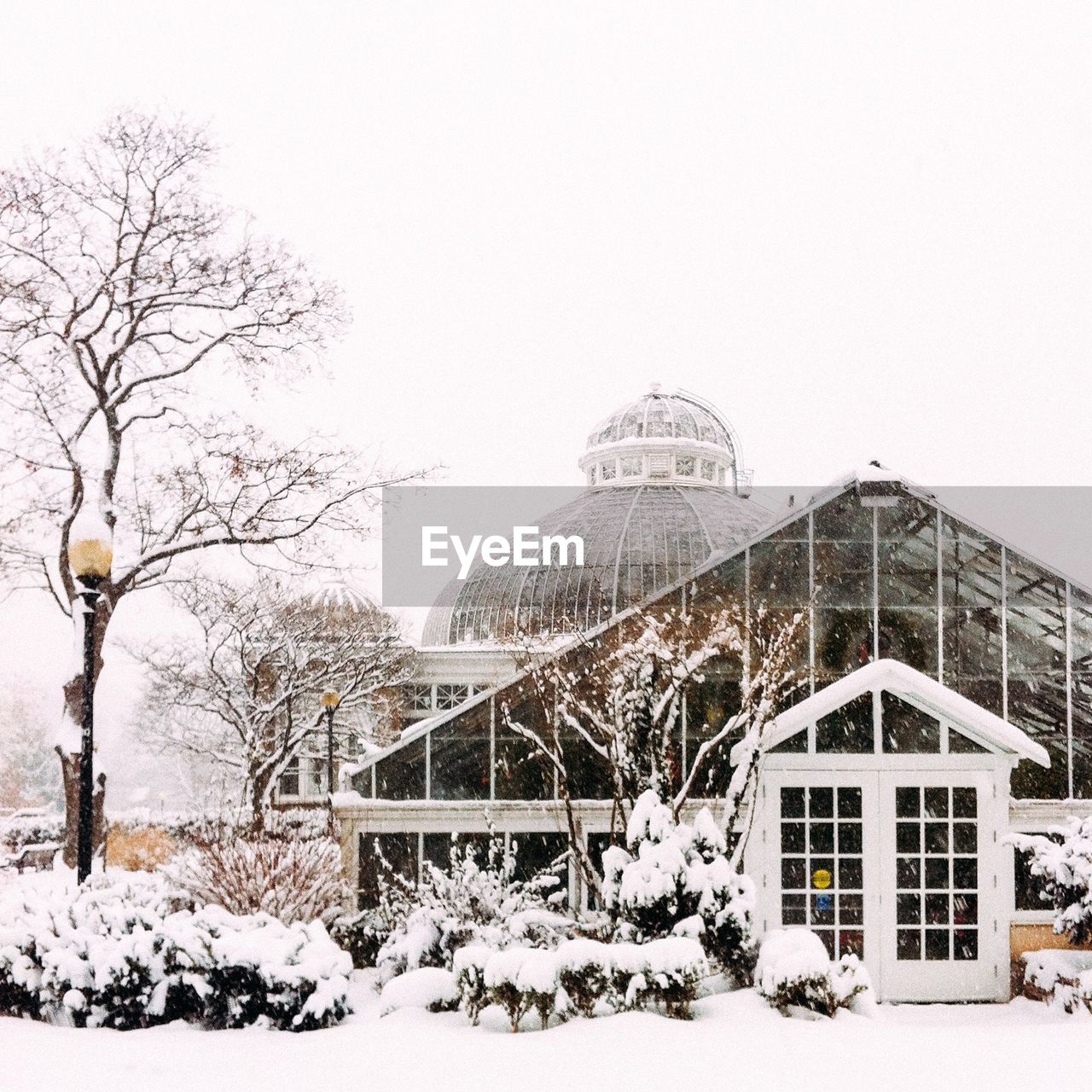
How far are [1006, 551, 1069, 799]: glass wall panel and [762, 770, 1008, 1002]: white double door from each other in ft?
3.41

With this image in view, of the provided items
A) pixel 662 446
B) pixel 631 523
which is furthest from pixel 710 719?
pixel 662 446

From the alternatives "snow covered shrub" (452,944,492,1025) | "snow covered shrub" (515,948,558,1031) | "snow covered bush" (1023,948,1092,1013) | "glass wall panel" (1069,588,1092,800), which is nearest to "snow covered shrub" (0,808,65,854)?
"snow covered shrub" (452,944,492,1025)

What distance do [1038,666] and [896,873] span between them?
2.95m

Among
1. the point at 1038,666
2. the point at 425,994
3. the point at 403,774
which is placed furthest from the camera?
the point at 1038,666

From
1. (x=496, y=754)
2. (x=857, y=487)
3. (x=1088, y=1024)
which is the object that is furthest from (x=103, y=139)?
(x=1088, y=1024)

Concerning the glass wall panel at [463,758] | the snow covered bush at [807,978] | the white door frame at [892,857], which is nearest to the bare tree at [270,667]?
the glass wall panel at [463,758]

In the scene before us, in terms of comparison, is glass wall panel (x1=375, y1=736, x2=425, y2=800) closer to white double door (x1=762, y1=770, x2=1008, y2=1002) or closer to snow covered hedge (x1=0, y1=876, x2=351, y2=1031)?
white double door (x1=762, y1=770, x2=1008, y2=1002)

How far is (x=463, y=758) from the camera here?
13539mm

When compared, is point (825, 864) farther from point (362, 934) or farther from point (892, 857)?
point (362, 934)

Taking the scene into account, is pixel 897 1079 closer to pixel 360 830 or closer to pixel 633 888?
pixel 633 888

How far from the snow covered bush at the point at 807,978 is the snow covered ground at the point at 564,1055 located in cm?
17

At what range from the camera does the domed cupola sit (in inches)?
1430

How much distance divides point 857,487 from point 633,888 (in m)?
6.35

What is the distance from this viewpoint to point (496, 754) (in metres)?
13.5
